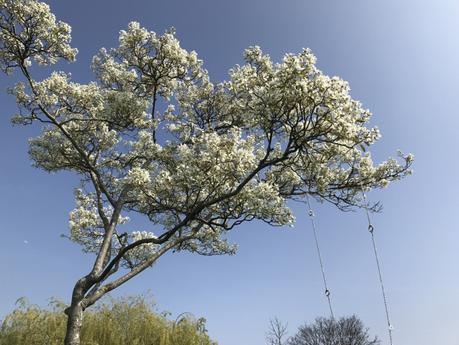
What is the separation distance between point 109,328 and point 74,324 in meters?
2.38

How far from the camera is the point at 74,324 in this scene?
1384 cm

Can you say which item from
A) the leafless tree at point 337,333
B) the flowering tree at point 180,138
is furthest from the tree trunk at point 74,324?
the leafless tree at point 337,333

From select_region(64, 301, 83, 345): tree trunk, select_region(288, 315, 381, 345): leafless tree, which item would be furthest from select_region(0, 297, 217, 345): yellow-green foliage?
select_region(288, 315, 381, 345): leafless tree

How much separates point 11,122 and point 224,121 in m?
8.32

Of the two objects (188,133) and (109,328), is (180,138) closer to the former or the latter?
(188,133)

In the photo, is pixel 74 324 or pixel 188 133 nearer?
pixel 74 324

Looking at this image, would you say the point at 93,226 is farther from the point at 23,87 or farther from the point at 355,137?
the point at 355,137

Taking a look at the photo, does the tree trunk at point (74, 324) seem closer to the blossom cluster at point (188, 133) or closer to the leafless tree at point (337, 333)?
the blossom cluster at point (188, 133)

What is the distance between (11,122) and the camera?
17219 mm

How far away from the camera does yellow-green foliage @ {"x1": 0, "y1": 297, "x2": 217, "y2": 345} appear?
15352 mm

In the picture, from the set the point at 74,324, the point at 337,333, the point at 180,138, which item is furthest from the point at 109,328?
the point at 337,333

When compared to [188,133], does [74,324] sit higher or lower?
lower

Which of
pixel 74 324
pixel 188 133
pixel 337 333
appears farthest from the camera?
pixel 337 333

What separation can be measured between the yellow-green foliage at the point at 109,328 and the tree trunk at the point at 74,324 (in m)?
1.25
